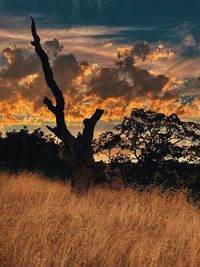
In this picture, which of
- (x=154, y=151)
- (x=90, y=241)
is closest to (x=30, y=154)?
(x=154, y=151)

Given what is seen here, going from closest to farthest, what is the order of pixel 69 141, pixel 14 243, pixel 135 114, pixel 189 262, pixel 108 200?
pixel 14 243 → pixel 189 262 → pixel 108 200 → pixel 69 141 → pixel 135 114

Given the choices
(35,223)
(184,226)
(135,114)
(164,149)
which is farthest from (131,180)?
(35,223)

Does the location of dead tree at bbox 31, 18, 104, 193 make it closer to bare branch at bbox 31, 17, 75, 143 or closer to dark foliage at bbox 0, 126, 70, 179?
bare branch at bbox 31, 17, 75, 143

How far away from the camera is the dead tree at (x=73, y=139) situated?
1564cm

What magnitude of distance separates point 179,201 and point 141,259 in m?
6.03

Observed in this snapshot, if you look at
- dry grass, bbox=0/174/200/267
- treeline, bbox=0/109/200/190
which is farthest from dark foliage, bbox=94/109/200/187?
dry grass, bbox=0/174/200/267

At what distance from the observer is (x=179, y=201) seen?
40.0ft

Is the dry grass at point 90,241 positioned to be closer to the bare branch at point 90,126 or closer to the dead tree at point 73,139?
the dead tree at point 73,139

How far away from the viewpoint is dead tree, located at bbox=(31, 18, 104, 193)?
1564cm

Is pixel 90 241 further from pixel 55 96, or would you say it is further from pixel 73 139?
pixel 55 96

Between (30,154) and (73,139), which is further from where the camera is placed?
(30,154)

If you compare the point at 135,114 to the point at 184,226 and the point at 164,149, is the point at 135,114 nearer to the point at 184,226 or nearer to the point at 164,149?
the point at 164,149

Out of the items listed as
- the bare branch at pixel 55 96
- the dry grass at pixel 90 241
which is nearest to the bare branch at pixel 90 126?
the bare branch at pixel 55 96

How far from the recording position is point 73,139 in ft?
52.1
